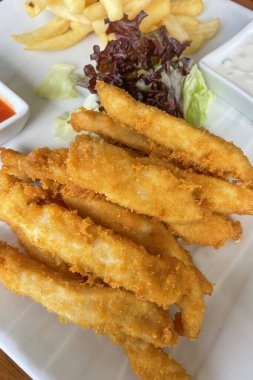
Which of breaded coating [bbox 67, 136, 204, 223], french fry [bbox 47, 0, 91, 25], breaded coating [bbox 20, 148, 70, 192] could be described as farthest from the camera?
french fry [bbox 47, 0, 91, 25]

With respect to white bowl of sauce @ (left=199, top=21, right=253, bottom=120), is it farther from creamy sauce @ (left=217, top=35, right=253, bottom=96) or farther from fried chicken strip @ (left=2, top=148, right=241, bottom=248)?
fried chicken strip @ (left=2, top=148, right=241, bottom=248)

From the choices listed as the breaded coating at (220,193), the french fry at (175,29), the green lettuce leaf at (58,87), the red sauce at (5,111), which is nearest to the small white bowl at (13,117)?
the red sauce at (5,111)

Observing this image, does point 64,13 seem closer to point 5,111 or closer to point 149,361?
point 5,111

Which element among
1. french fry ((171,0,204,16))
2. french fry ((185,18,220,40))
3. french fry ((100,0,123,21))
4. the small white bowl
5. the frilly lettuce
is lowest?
french fry ((185,18,220,40))

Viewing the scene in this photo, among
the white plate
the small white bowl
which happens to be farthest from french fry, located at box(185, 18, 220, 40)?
the white plate

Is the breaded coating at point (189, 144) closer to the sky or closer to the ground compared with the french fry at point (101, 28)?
closer to the ground

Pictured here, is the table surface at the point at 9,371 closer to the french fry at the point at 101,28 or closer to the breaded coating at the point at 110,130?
the breaded coating at the point at 110,130
